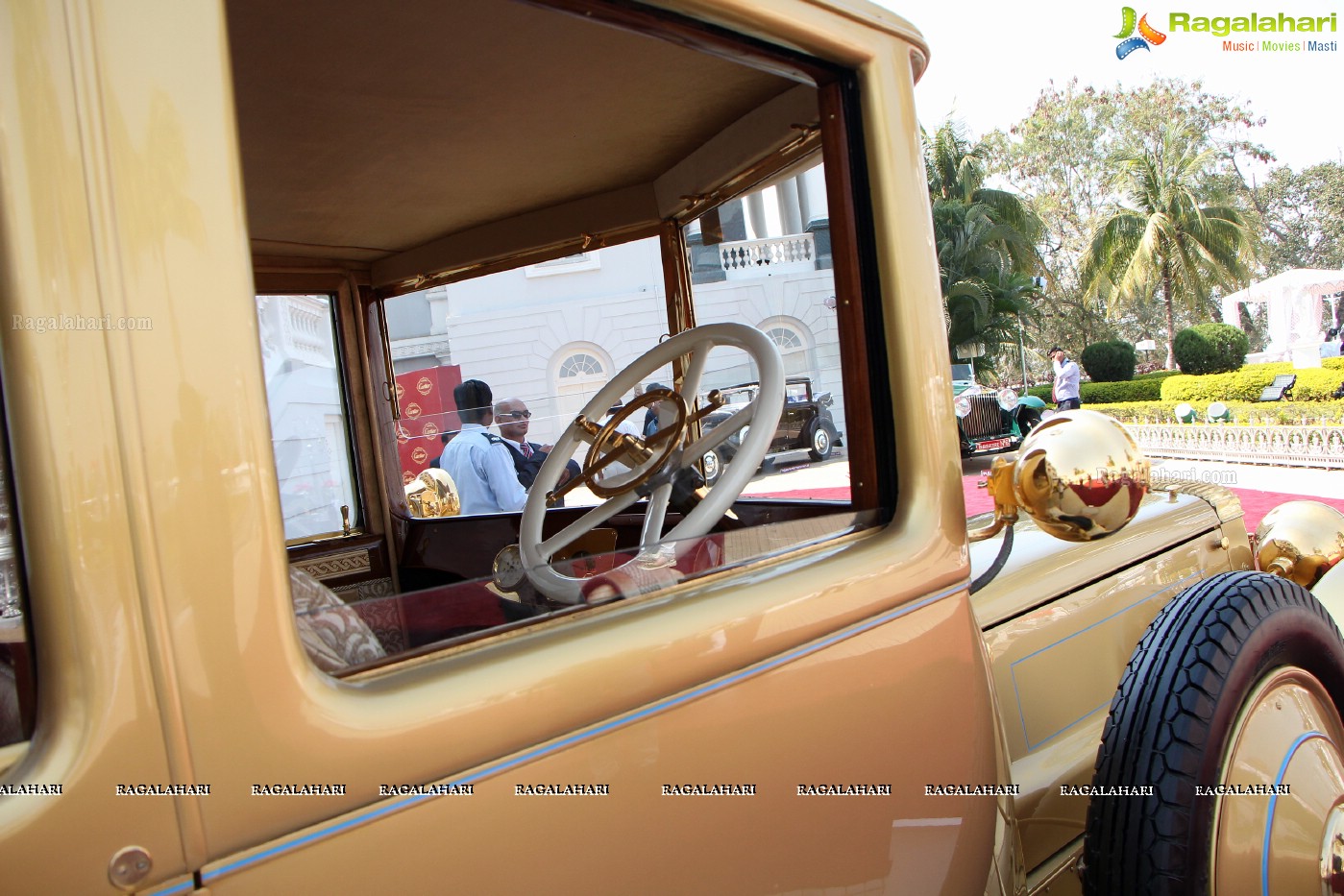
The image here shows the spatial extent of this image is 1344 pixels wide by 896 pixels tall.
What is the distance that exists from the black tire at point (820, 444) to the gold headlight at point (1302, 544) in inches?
64.9

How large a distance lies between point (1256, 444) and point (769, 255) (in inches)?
481

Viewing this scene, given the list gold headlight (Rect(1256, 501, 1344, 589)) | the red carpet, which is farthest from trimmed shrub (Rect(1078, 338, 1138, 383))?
gold headlight (Rect(1256, 501, 1344, 589))

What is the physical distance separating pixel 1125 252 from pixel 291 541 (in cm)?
2596

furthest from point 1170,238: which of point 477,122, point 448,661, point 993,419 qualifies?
point 448,661

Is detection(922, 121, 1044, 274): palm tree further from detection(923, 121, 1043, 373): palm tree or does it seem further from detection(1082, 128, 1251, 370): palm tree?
detection(1082, 128, 1251, 370): palm tree

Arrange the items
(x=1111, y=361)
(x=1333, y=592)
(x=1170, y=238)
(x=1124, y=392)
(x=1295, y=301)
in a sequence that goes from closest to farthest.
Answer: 1. (x=1333, y=592)
2. (x=1124, y=392)
3. (x=1295, y=301)
4. (x=1111, y=361)
5. (x=1170, y=238)

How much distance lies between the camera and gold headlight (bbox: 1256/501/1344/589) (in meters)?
2.38

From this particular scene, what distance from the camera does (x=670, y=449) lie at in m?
1.83

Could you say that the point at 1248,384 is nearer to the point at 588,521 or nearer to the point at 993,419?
the point at 993,419

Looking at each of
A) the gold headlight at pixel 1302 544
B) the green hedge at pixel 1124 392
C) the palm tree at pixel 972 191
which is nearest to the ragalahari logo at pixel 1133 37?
the palm tree at pixel 972 191

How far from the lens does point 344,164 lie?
6.68 feet

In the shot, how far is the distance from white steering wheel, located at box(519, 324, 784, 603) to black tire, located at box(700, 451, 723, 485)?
4 cm

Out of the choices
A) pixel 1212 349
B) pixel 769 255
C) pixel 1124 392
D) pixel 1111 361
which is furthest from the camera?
pixel 1111 361

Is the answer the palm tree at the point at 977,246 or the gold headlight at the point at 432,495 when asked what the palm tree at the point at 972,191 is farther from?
the gold headlight at the point at 432,495
